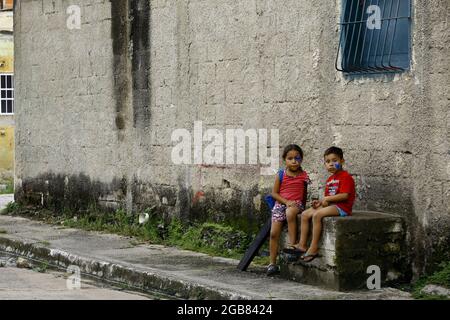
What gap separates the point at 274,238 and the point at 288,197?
398mm

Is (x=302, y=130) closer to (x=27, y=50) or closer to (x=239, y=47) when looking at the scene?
(x=239, y=47)

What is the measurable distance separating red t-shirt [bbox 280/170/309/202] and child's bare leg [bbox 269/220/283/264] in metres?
0.27

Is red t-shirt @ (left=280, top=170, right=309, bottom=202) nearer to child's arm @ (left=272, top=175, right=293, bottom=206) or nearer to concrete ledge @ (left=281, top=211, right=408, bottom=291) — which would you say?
child's arm @ (left=272, top=175, right=293, bottom=206)

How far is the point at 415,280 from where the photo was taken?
816cm

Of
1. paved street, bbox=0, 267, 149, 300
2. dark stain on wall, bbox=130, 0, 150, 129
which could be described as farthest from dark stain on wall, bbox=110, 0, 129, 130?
paved street, bbox=0, 267, 149, 300

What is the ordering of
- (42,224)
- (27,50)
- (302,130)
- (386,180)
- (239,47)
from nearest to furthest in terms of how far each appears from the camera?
(386,180) → (302,130) → (239,47) → (42,224) → (27,50)

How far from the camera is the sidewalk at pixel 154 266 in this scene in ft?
25.6

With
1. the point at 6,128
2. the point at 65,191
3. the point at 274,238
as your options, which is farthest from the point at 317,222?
the point at 6,128

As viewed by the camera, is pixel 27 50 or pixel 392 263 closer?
pixel 392 263

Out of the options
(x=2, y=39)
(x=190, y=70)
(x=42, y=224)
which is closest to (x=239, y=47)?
(x=190, y=70)

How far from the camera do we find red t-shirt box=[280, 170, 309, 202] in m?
8.71
